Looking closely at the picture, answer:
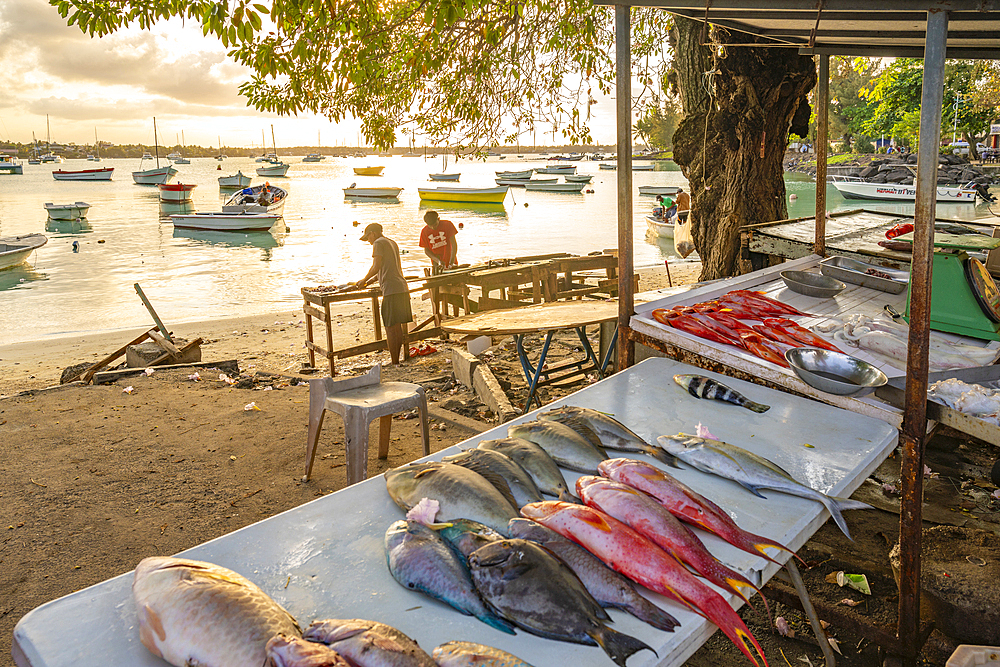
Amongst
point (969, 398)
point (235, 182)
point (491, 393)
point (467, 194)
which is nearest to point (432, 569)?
point (969, 398)

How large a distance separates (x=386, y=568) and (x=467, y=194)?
48800 millimetres

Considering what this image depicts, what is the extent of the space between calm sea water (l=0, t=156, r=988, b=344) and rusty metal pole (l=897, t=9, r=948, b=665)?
1731 cm

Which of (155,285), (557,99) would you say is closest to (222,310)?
(155,285)

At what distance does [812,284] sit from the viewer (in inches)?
208

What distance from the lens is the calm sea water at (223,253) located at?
60.9 ft

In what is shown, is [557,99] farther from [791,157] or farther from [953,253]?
[791,157]

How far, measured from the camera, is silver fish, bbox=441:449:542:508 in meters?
2.24

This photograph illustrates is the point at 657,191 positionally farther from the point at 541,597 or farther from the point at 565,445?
the point at 541,597

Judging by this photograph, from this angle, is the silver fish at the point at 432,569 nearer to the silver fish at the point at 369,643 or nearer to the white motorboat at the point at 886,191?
the silver fish at the point at 369,643

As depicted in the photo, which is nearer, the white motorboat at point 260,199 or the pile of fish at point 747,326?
the pile of fish at point 747,326

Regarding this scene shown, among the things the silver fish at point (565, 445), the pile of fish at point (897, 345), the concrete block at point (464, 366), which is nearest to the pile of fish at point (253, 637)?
the silver fish at point (565, 445)

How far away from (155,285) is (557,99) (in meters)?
18.5

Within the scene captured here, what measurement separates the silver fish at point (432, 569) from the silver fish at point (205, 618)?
351 millimetres

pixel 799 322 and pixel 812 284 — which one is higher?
pixel 812 284
